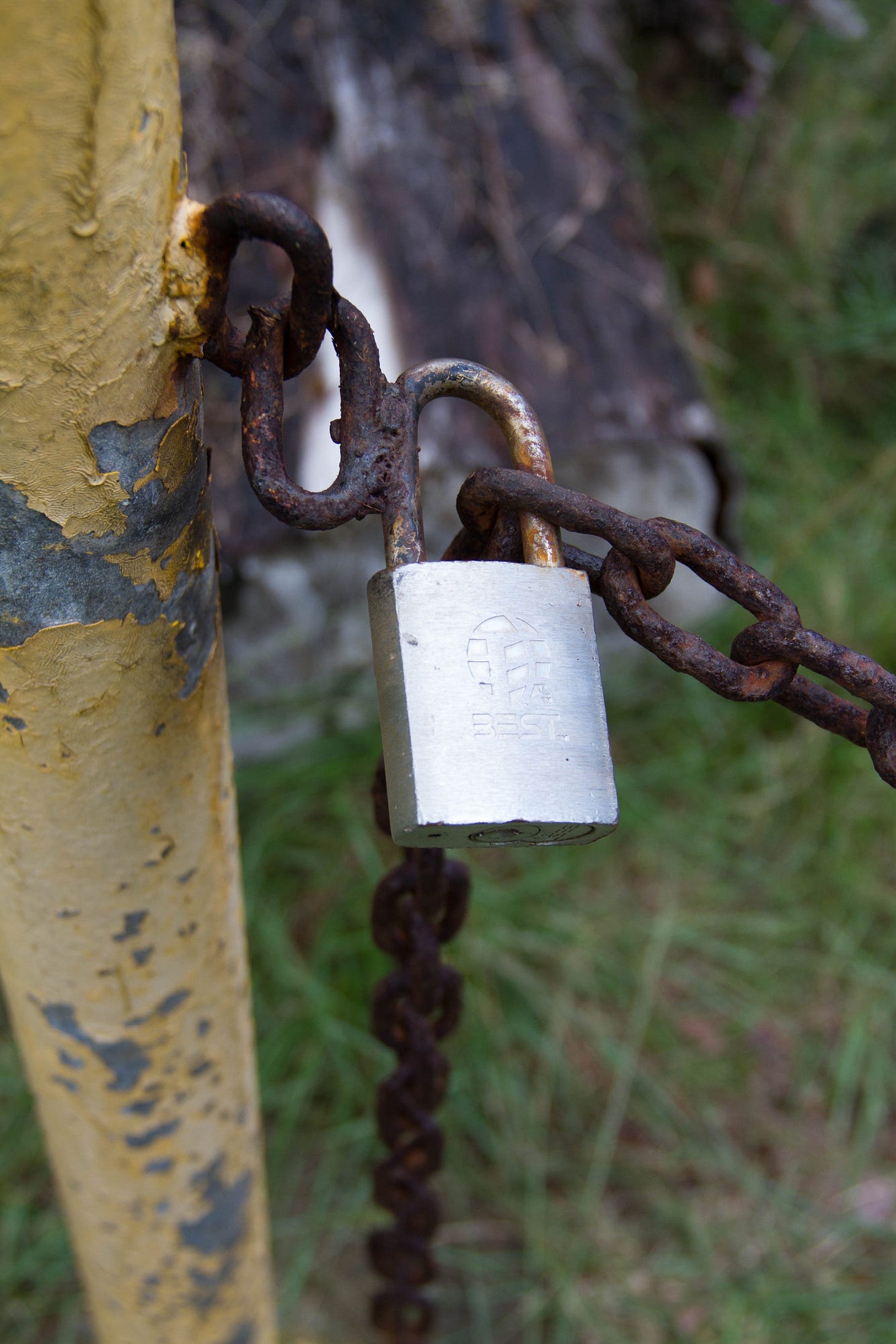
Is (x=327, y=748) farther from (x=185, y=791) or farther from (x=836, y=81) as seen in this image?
(x=836, y=81)

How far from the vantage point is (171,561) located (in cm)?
51

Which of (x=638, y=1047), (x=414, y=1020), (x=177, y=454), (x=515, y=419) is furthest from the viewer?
(x=638, y=1047)

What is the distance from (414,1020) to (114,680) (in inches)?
16.1

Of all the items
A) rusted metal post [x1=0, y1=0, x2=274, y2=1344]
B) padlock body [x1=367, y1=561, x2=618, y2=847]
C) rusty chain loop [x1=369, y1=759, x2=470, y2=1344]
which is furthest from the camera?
rusty chain loop [x1=369, y1=759, x2=470, y2=1344]

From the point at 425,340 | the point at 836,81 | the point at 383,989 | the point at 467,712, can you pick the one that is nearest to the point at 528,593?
the point at 467,712

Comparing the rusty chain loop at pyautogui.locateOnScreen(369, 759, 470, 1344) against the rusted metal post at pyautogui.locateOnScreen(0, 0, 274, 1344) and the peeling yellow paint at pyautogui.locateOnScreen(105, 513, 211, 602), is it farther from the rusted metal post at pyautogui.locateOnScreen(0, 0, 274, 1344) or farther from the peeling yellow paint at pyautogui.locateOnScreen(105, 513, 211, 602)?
the peeling yellow paint at pyautogui.locateOnScreen(105, 513, 211, 602)

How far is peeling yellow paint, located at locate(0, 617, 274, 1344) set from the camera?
1.75ft

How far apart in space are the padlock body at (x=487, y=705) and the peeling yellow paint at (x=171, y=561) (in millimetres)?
93

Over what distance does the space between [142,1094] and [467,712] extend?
0.42 metres

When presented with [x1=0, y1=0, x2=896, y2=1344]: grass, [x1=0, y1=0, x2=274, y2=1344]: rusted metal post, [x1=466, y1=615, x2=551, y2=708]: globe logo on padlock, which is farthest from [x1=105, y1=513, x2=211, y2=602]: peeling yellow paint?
[x1=0, y1=0, x2=896, y2=1344]: grass

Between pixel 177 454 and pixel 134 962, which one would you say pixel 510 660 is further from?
pixel 134 962

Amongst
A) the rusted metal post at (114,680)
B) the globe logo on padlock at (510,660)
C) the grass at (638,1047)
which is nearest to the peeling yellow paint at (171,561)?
the rusted metal post at (114,680)

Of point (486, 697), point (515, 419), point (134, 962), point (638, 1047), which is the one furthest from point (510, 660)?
point (638, 1047)

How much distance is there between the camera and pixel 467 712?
53 centimetres
